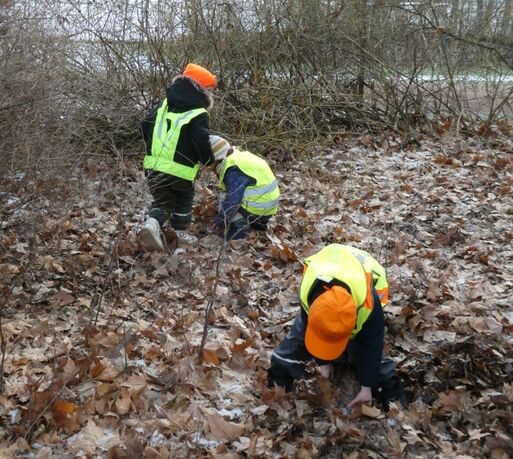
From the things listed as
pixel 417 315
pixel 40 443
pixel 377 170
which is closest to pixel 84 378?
pixel 40 443

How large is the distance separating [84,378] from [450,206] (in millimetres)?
4769

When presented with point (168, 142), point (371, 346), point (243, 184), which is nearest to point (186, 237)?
point (243, 184)

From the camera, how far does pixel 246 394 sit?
3725mm

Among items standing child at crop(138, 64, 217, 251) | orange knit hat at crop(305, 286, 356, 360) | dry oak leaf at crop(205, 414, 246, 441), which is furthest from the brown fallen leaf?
standing child at crop(138, 64, 217, 251)

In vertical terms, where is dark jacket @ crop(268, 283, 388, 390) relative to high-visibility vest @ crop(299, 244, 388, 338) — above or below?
below

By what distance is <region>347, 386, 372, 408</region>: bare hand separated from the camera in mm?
3541

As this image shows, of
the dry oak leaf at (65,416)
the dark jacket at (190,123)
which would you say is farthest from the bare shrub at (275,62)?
the dry oak leaf at (65,416)

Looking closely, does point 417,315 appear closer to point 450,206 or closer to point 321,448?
point 321,448

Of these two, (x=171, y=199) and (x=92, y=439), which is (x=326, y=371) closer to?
(x=92, y=439)

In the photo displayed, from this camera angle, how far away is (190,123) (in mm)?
5945

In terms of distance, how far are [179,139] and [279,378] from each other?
3005 millimetres

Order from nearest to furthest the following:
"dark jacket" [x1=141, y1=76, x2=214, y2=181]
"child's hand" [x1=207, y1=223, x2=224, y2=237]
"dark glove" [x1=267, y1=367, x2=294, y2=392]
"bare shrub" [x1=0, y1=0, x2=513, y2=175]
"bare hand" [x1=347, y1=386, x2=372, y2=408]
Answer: "bare hand" [x1=347, y1=386, x2=372, y2=408] < "dark glove" [x1=267, y1=367, x2=294, y2=392] < "dark jacket" [x1=141, y1=76, x2=214, y2=181] < "child's hand" [x1=207, y1=223, x2=224, y2=237] < "bare shrub" [x1=0, y1=0, x2=513, y2=175]

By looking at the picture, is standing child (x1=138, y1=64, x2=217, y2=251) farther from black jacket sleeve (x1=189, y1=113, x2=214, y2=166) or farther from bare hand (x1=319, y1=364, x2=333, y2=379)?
bare hand (x1=319, y1=364, x2=333, y2=379)

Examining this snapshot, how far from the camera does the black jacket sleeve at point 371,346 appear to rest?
341 cm
